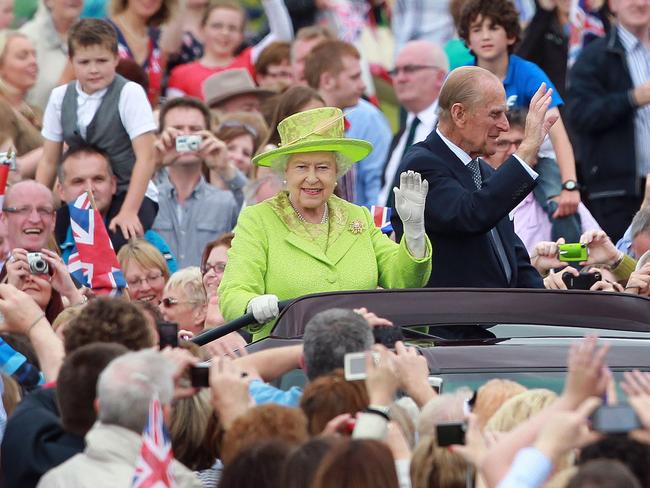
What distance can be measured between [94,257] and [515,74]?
9.74 ft

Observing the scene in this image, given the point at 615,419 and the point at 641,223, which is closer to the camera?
the point at 615,419

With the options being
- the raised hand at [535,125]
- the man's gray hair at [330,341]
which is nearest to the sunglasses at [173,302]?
the raised hand at [535,125]

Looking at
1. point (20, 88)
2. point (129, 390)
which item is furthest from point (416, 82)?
point (129, 390)

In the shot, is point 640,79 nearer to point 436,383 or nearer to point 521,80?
point 521,80

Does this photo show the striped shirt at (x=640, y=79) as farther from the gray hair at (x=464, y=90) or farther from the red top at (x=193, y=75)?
the gray hair at (x=464, y=90)

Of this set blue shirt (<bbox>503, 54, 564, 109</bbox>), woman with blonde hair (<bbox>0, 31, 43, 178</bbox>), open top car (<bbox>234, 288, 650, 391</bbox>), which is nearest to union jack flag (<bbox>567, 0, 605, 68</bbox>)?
blue shirt (<bbox>503, 54, 564, 109</bbox>)

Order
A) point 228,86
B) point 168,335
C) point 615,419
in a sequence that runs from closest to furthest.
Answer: point 615,419 → point 168,335 → point 228,86

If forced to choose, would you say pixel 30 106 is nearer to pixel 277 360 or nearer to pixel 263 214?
pixel 263 214

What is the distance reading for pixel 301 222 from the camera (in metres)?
8.32

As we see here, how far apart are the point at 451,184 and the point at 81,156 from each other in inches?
140

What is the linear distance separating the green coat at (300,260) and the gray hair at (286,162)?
6.7 inches

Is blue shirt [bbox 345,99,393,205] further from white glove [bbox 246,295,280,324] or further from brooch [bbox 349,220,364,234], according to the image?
white glove [bbox 246,295,280,324]

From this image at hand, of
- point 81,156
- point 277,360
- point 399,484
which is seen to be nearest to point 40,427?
point 277,360

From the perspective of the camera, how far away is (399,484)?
17.0 feet
